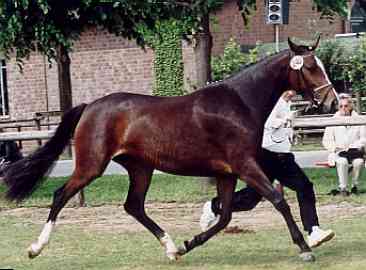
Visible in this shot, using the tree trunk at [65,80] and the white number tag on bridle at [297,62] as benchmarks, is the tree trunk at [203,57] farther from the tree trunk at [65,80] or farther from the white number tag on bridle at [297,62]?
the white number tag on bridle at [297,62]

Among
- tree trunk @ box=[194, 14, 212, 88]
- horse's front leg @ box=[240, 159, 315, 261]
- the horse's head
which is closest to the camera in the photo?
horse's front leg @ box=[240, 159, 315, 261]

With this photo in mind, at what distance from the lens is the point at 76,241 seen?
36.3ft

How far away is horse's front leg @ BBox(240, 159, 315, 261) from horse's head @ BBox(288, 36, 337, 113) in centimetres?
86

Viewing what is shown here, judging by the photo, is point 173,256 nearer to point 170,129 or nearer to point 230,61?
point 170,129

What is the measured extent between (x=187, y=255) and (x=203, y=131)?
135cm

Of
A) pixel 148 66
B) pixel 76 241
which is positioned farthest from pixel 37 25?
pixel 148 66

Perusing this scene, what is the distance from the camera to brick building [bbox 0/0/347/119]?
3012 cm

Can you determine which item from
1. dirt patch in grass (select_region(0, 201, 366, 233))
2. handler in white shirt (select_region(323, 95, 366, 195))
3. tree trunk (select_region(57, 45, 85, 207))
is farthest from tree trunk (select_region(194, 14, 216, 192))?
dirt patch in grass (select_region(0, 201, 366, 233))

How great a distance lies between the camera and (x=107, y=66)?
30438 millimetres

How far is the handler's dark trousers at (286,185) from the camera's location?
9797 millimetres

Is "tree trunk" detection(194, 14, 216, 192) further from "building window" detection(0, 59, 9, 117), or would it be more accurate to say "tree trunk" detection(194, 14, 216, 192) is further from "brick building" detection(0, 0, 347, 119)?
"building window" detection(0, 59, 9, 117)

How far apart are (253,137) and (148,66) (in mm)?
21104

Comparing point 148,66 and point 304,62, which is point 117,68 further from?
point 304,62

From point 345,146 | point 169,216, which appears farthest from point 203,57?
point 169,216
